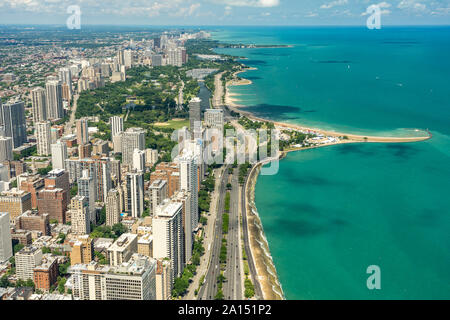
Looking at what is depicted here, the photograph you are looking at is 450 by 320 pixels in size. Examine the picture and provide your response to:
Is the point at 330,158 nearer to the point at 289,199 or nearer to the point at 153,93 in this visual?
the point at 289,199

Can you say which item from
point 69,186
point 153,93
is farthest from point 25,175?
point 153,93

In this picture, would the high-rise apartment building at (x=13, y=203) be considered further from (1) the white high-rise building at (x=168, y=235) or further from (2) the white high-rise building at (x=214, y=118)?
(2) the white high-rise building at (x=214, y=118)

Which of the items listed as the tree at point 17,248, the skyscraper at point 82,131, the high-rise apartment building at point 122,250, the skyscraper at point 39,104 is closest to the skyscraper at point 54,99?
the skyscraper at point 39,104

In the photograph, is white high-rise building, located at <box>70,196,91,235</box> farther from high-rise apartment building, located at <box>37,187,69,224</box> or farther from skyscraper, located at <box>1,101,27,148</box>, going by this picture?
skyscraper, located at <box>1,101,27,148</box>

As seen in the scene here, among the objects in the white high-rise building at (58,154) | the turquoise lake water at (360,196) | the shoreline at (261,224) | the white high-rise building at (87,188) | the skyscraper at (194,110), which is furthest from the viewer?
the skyscraper at (194,110)

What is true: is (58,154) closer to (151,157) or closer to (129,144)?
(129,144)

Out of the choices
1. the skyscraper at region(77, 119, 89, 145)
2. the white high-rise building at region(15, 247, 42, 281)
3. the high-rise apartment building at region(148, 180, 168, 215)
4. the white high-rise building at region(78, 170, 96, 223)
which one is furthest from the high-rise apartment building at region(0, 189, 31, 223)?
the skyscraper at region(77, 119, 89, 145)
